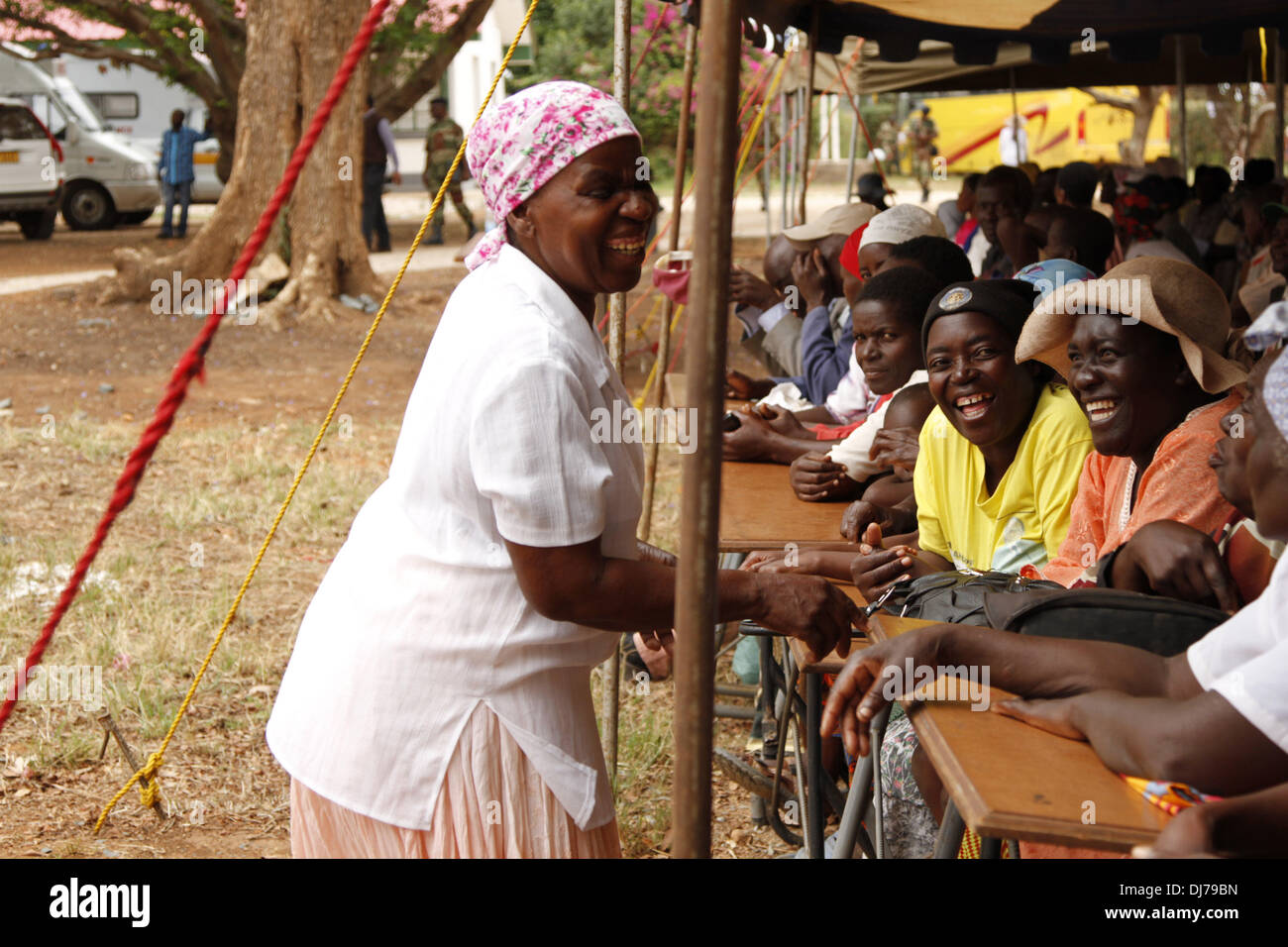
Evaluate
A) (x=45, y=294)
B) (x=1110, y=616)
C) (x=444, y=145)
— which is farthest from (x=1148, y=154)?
(x=1110, y=616)

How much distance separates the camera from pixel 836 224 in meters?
5.05

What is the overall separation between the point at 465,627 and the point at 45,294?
39.2ft

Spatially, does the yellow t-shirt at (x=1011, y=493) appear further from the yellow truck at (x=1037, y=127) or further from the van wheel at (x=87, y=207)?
the yellow truck at (x=1037, y=127)

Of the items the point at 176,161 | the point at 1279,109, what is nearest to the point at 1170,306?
the point at 1279,109

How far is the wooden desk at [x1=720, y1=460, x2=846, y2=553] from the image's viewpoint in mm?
3047

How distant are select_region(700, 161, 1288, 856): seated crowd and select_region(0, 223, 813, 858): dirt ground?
3.90ft

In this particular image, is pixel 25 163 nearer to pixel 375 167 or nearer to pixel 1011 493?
pixel 375 167

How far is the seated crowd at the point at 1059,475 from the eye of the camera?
154 cm

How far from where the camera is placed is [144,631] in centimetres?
492

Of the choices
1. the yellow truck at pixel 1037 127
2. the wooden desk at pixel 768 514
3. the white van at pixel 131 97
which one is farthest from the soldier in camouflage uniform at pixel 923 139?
the wooden desk at pixel 768 514

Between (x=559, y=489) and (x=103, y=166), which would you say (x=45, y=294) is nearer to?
(x=103, y=166)

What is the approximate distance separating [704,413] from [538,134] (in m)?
0.76
